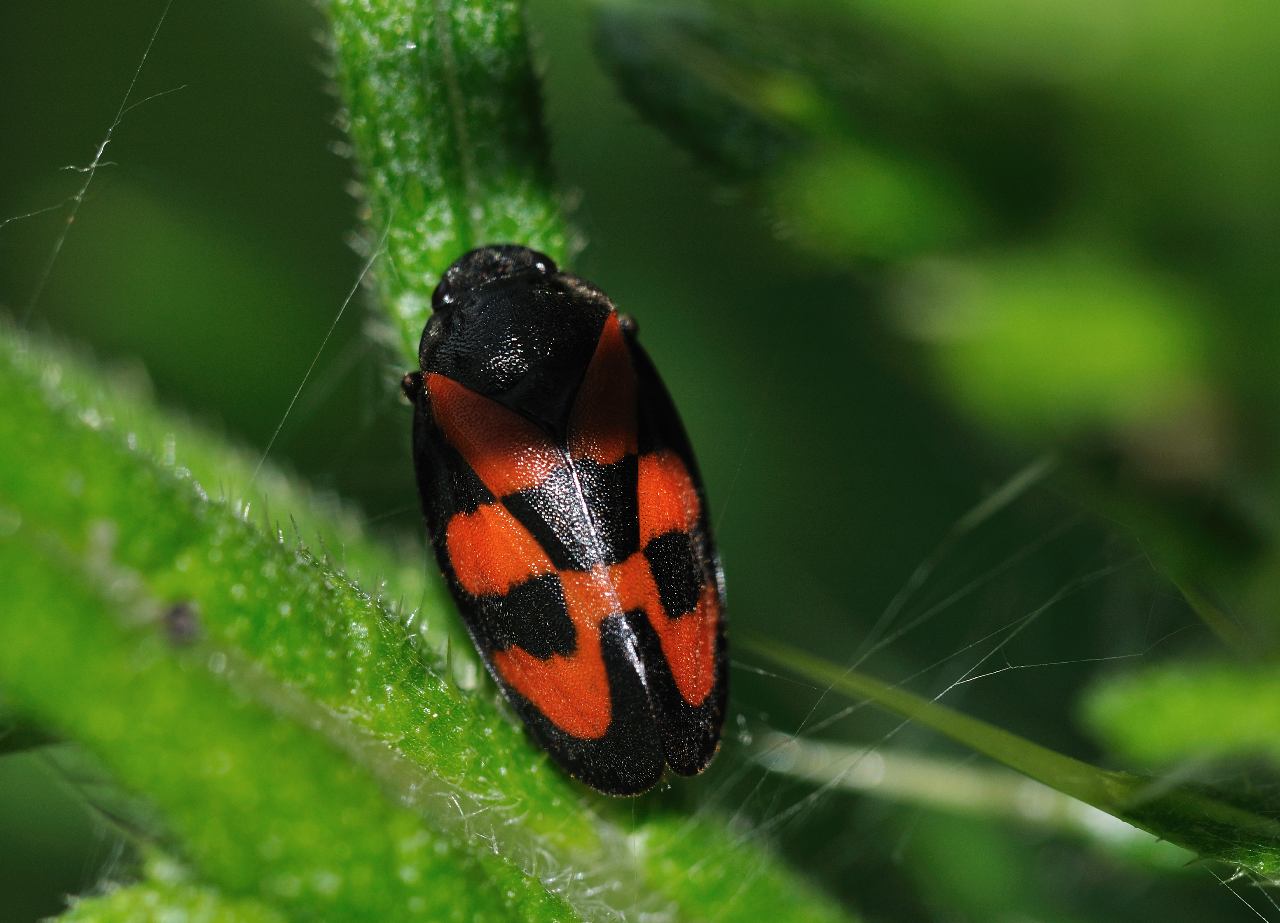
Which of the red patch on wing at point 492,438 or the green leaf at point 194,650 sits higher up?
the green leaf at point 194,650

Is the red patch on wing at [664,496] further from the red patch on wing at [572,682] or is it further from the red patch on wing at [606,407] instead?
the red patch on wing at [572,682]

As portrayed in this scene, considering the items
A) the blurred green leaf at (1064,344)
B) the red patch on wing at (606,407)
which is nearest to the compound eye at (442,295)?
the red patch on wing at (606,407)

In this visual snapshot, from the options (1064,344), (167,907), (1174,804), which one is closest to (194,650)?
(167,907)

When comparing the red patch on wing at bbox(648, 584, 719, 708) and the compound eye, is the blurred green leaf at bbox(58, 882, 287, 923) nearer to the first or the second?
the red patch on wing at bbox(648, 584, 719, 708)

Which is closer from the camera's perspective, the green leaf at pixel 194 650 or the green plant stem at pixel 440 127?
the green leaf at pixel 194 650

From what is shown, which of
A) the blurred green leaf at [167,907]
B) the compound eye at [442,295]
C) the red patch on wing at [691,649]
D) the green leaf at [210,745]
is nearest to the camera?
the green leaf at [210,745]

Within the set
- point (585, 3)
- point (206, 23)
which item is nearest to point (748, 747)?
point (585, 3)

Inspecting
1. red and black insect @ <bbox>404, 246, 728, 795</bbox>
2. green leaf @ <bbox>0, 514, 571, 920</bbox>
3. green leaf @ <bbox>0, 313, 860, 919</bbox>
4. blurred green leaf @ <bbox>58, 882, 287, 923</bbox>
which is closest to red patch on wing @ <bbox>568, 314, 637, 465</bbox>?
red and black insect @ <bbox>404, 246, 728, 795</bbox>

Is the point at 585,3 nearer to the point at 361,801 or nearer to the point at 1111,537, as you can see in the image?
the point at 1111,537
